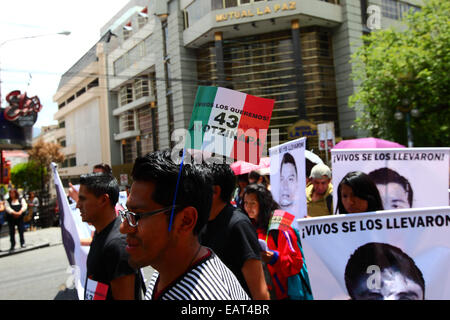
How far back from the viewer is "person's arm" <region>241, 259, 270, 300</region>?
2100 millimetres

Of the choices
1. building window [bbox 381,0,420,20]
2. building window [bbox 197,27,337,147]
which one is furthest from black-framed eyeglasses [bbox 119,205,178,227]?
building window [bbox 381,0,420,20]

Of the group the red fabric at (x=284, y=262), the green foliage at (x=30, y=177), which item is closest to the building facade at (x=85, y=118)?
the green foliage at (x=30, y=177)

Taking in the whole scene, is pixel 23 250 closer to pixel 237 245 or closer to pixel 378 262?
pixel 237 245

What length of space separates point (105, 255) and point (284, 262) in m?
1.30

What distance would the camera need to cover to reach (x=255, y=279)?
212cm

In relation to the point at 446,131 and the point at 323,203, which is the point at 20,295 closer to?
the point at 323,203

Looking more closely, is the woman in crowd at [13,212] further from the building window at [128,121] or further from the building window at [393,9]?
the building window at [128,121]

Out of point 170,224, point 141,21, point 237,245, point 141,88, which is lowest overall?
point 237,245

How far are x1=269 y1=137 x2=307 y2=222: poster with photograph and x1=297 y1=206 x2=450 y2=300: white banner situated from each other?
1397 mm

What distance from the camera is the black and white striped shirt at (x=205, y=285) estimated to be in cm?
120

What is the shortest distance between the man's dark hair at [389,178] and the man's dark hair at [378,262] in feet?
5.27

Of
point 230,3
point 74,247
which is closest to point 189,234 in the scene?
point 74,247
